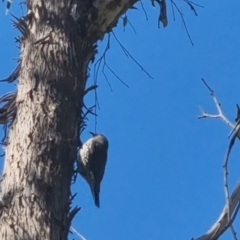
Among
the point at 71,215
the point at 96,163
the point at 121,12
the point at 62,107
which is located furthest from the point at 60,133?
the point at 96,163

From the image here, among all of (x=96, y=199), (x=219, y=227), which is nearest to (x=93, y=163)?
(x=96, y=199)

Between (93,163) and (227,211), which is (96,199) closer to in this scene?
(93,163)

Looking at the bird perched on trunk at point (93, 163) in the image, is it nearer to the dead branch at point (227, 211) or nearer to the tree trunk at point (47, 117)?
the tree trunk at point (47, 117)

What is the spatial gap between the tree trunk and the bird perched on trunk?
1.43 m

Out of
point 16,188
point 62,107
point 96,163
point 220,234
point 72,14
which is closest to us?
point 220,234

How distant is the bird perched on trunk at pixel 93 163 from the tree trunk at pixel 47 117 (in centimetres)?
143

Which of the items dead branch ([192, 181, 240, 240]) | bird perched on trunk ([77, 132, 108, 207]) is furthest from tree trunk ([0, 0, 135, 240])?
bird perched on trunk ([77, 132, 108, 207])

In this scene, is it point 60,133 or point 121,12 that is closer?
point 60,133

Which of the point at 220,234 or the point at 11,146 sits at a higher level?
the point at 11,146

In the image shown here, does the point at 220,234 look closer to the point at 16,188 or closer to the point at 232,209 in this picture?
the point at 232,209

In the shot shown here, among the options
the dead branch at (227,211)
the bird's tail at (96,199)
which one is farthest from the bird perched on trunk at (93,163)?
the dead branch at (227,211)

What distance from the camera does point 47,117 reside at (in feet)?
9.69

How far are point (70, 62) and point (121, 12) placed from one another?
1.79 ft

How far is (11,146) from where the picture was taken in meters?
2.95
